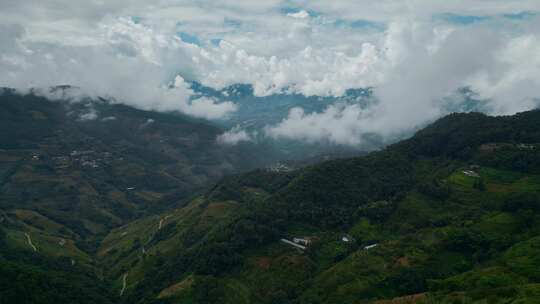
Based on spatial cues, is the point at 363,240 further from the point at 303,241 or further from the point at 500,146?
the point at 500,146

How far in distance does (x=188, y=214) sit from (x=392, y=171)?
265 ft

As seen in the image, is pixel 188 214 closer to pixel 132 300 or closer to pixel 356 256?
pixel 132 300

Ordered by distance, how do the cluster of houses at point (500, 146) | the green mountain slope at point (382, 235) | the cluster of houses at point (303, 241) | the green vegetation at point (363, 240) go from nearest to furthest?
the green mountain slope at point (382, 235) → the green vegetation at point (363, 240) → the cluster of houses at point (303, 241) → the cluster of houses at point (500, 146)

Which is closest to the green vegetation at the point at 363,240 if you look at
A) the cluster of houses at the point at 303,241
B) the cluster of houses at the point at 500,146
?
the cluster of houses at the point at 500,146

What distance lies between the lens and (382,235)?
121 m

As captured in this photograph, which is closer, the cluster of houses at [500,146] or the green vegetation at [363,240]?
the green vegetation at [363,240]

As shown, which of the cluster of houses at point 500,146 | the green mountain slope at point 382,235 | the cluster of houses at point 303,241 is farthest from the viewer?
the cluster of houses at point 500,146

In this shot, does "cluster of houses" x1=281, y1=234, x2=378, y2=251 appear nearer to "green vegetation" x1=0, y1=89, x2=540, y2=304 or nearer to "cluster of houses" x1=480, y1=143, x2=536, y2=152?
"green vegetation" x1=0, y1=89, x2=540, y2=304

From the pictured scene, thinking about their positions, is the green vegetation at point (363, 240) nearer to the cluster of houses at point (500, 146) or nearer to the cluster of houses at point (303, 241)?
the cluster of houses at point (500, 146)

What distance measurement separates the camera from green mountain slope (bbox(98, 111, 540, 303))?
94.7 m

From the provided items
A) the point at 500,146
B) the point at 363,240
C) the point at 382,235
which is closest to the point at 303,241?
the point at 363,240

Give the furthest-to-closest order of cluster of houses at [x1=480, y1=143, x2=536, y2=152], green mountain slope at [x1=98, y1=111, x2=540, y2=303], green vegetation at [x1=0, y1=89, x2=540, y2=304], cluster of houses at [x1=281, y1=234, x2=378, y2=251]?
1. cluster of houses at [x1=480, y1=143, x2=536, y2=152]
2. cluster of houses at [x1=281, y1=234, x2=378, y2=251]
3. green vegetation at [x1=0, y1=89, x2=540, y2=304]
4. green mountain slope at [x1=98, y1=111, x2=540, y2=303]

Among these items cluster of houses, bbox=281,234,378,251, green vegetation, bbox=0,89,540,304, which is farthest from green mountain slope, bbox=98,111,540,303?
cluster of houses, bbox=281,234,378,251

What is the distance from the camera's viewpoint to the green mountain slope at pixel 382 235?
9469 cm
